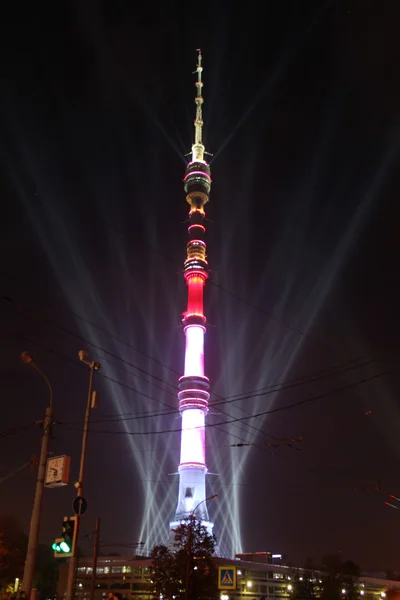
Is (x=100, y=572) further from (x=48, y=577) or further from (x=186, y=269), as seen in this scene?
(x=186, y=269)

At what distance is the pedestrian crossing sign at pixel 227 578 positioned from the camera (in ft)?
90.0

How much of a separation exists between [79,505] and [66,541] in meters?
1.54

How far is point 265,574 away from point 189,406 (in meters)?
31.5

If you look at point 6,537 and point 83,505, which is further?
point 6,537

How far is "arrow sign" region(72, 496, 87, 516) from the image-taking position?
1942cm

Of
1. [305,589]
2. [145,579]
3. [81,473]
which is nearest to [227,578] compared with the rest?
[81,473]

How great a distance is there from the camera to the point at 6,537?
79188 millimetres

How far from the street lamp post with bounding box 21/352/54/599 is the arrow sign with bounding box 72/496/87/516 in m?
1.14

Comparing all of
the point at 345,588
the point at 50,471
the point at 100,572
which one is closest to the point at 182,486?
the point at 100,572

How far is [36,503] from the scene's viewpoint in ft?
64.2

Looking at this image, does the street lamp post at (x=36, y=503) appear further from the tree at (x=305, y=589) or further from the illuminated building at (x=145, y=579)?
the tree at (x=305, y=589)

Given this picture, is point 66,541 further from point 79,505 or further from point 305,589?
point 305,589

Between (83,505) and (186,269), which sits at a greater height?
(186,269)

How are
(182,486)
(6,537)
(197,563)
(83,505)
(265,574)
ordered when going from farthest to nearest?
(182,486), (265,574), (6,537), (197,563), (83,505)
